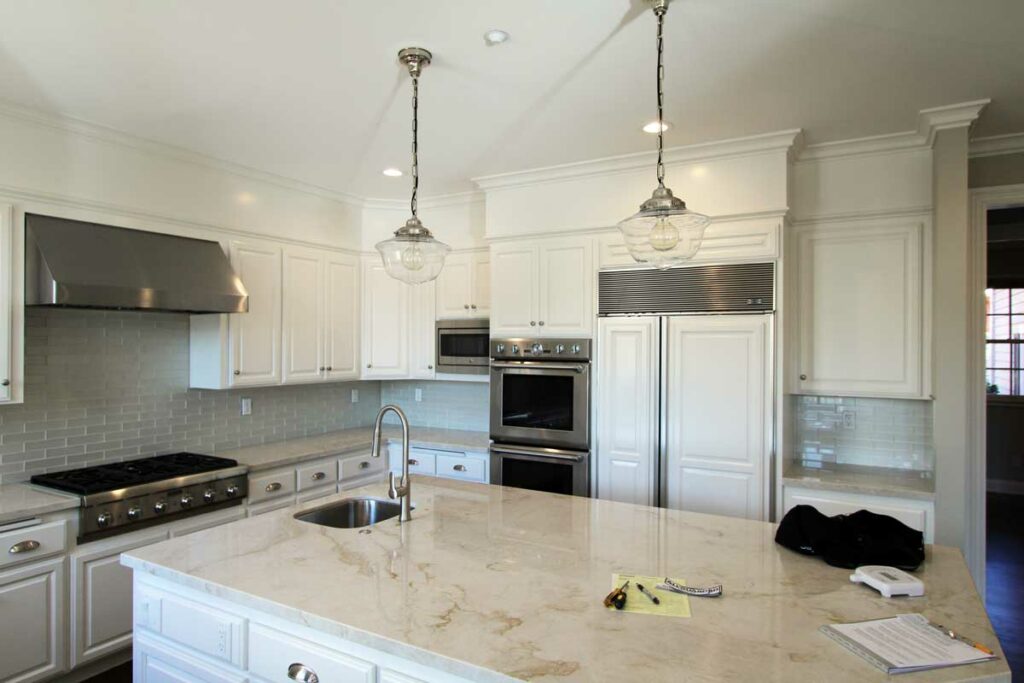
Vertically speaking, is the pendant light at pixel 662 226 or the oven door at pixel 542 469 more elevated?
the pendant light at pixel 662 226

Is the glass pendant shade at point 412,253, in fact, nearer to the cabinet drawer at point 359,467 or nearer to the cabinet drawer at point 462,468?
the cabinet drawer at point 462,468

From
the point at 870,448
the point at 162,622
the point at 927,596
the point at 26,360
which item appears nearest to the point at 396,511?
the point at 162,622

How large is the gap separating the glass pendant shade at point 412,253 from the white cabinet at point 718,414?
1.56 meters

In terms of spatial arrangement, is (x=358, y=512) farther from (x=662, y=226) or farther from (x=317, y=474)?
(x=662, y=226)

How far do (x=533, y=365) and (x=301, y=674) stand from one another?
2.52 meters

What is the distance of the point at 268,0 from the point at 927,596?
268cm

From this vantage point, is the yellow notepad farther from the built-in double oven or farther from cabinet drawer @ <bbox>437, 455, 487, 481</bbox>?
cabinet drawer @ <bbox>437, 455, 487, 481</bbox>

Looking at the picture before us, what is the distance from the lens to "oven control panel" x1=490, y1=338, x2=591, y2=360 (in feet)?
12.3

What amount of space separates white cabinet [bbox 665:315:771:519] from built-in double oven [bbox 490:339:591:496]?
1.81ft

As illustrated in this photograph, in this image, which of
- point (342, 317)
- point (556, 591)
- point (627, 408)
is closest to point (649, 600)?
point (556, 591)

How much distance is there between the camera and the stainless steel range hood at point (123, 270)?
2789 mm

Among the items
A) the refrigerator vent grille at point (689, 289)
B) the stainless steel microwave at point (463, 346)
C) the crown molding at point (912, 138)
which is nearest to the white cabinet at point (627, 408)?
the refrigerator vent grille at point (689, 289)

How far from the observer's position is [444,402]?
4.99m

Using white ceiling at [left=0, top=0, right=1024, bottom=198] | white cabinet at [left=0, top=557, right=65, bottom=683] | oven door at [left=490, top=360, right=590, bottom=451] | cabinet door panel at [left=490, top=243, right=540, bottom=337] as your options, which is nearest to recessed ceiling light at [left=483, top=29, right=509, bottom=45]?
white ceiling at [left=0, top=0, right=1024, bottom=198]
